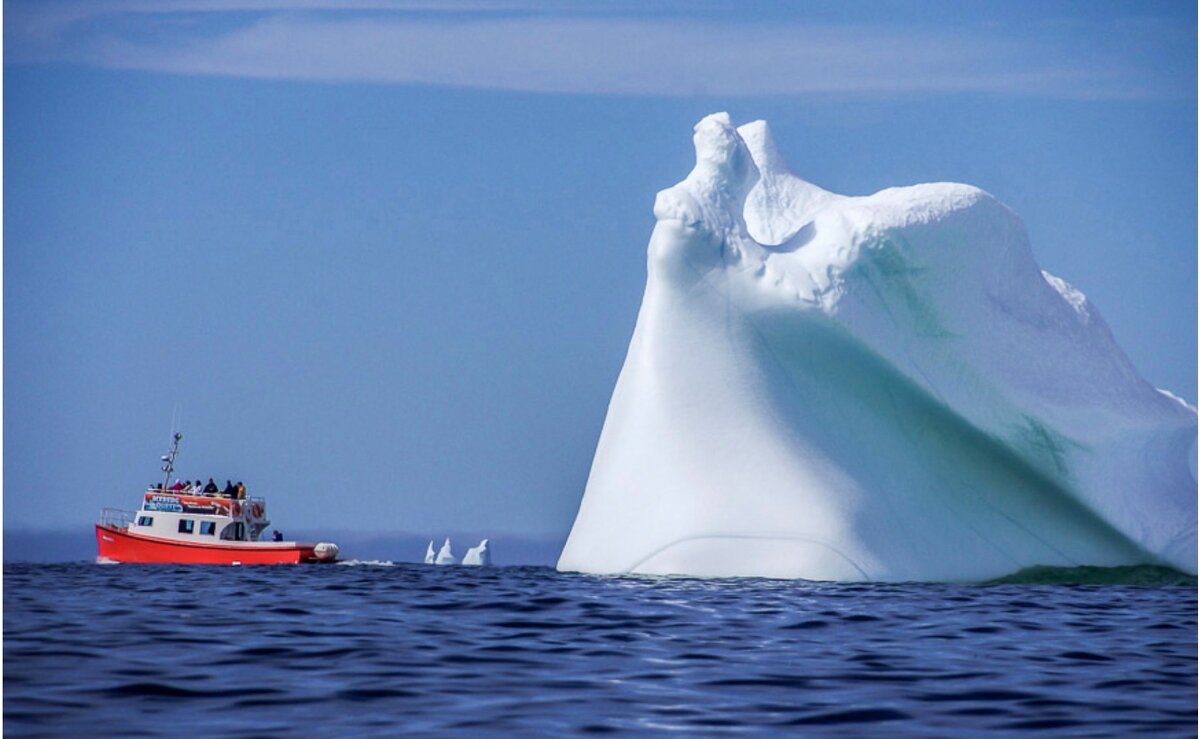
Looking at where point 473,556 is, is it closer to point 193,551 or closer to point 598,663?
point 193,551

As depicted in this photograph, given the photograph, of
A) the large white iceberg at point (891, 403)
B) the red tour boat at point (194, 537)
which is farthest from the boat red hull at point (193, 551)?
the large white iceberg at point (891, 403)

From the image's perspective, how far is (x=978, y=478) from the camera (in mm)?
22078

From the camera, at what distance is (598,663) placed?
10.6m

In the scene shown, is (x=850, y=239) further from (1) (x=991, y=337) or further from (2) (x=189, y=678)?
(2) (x=189, y=678)

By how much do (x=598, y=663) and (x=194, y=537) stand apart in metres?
25.4

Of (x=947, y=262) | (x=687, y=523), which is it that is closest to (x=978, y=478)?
(x=947, y=262)

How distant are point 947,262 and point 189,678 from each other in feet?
48.5

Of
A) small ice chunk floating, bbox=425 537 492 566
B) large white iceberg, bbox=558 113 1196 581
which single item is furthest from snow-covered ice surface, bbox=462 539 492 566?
large white iceberg, bbox=558 113 1196 581

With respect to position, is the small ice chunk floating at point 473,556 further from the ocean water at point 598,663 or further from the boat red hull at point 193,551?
the ocean water at point 598,663

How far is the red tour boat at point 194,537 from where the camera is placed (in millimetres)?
33688

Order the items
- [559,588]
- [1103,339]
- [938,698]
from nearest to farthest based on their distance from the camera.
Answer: [938,698]
[559,588]
[1103,339]

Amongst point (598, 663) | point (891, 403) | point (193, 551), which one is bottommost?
point (598, 663)

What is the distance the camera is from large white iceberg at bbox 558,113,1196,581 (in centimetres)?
2084

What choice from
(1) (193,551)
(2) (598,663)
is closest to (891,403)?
(2) (598,663)
